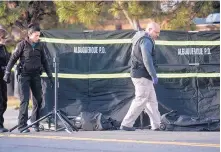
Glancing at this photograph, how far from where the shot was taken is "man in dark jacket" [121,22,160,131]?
31.0ft

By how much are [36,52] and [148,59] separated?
6.52 feet

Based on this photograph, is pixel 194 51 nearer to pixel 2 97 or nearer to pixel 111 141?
pixel 111 141

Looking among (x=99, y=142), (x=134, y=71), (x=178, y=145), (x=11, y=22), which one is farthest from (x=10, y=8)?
(x=178, y=145)

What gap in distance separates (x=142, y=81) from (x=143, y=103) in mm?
380

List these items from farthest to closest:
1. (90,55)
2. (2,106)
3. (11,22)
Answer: (11,22) < (90,55) < (2,106)

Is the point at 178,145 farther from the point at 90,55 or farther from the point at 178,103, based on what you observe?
the point at 90,55

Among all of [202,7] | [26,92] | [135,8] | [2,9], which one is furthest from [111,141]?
[2,9]

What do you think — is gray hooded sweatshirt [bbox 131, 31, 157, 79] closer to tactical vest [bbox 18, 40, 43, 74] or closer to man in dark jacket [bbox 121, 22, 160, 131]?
man in dark jacket [bbox 121, 22, 160, 131]

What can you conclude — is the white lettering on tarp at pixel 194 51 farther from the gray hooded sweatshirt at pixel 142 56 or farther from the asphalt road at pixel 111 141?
the asphalt road at pixel 111 141

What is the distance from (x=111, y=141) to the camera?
27.9ft

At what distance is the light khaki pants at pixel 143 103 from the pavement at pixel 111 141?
24 centimetres

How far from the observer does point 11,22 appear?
44.9 ft

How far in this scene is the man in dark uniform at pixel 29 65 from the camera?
9.54 m

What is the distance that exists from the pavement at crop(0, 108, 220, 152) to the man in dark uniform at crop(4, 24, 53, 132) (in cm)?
47
